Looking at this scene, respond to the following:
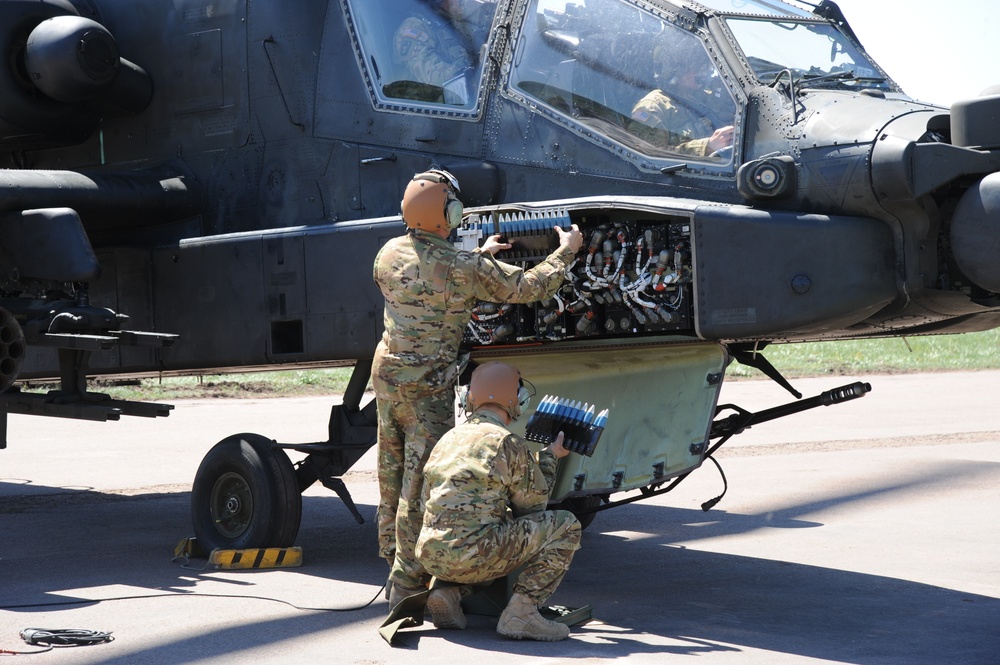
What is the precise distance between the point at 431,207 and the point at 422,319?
1.80ft

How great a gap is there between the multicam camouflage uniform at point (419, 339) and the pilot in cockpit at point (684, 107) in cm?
98

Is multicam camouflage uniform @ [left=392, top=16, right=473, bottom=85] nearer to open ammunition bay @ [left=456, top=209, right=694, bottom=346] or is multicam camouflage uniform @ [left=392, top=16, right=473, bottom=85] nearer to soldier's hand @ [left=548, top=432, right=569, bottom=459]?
open ammunition bay @ [left=456, top=209, right=694, bottom=346]

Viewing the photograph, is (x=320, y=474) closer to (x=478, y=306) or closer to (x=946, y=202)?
(x=478, y=306)

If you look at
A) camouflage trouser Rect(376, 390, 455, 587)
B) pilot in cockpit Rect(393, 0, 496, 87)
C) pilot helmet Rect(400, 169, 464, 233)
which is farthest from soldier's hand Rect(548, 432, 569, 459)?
pilot in cockpit Rect(393, 0, 496, 87)

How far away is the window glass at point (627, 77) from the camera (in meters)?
6.62

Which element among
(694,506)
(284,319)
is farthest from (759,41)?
(694,506)

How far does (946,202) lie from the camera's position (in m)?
5.88

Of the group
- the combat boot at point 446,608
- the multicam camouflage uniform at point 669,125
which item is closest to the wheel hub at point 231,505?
the combat boot at point 446,608

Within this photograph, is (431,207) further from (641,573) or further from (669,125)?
(641,573)

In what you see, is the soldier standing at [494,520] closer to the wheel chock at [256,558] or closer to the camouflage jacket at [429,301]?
the camouflage jacket at [429,301]

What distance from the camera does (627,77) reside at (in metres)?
6.84

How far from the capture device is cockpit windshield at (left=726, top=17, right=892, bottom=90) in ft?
22.0

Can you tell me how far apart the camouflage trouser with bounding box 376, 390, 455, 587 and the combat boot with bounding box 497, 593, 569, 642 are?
0.59 meters

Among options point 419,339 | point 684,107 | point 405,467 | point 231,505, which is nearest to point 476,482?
point 405,467
